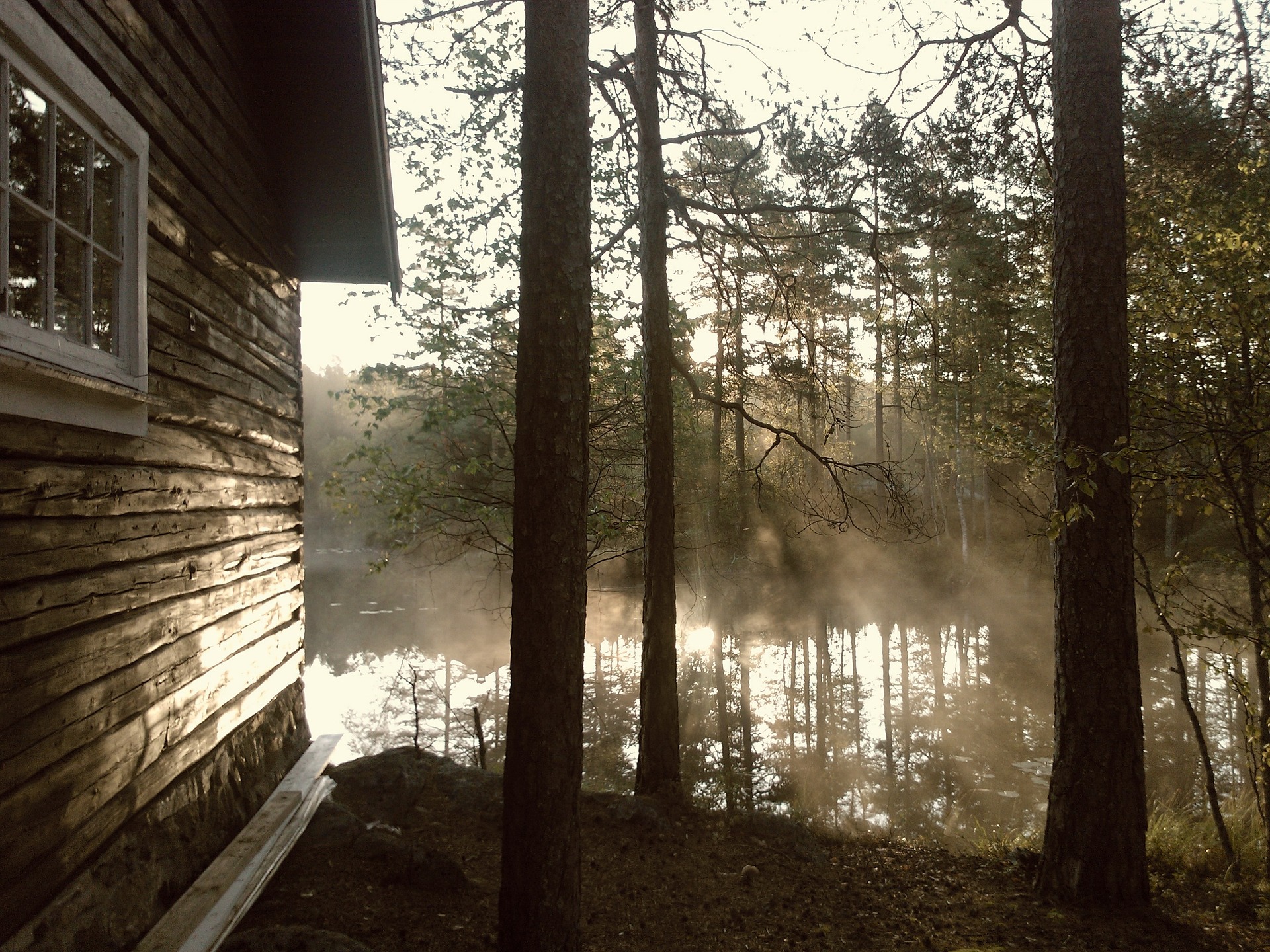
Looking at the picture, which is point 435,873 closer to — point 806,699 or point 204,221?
point 204,221

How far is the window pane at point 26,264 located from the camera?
2.46 metres

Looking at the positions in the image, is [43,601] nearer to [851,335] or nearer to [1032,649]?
[1032,649]

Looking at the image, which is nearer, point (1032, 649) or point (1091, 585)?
point (1091, 585)

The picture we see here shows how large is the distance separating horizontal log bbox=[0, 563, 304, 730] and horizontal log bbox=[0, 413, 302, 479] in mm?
534

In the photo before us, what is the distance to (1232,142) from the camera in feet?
20.1

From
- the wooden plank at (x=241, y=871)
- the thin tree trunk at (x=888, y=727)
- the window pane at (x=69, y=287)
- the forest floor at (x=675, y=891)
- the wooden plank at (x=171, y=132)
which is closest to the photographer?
the window pane at (x=69, y=287)

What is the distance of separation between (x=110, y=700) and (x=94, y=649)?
0.26 metres

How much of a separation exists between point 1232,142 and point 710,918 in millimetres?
7297

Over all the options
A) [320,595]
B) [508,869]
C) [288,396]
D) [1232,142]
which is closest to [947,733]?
[1232,142]

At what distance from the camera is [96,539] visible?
287 cm

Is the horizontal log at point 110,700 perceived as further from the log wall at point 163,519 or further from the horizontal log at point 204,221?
the horizontal log at point 204,221

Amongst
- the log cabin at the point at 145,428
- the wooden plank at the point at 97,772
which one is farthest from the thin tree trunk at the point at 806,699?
the wooden plank at the point at 97,772

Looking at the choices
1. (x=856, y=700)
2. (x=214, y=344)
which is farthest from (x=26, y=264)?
(x=856, y=700)

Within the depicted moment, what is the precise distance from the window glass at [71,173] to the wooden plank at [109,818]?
7.42 ft
